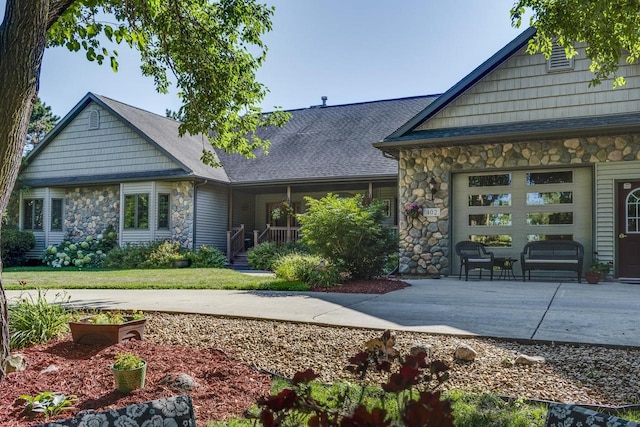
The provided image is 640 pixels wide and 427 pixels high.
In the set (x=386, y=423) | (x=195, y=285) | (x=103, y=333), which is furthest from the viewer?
(x=195, y=285)

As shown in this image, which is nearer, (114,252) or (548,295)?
(548,295)

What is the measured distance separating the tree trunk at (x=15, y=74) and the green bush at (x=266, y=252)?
11.9 m

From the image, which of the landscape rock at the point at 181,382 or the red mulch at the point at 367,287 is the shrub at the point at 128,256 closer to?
the red mulch at the point at 367,287

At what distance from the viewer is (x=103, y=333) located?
4398 mm

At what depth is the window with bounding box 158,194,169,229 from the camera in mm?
17344

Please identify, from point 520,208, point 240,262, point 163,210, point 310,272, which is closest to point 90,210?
point 163,210

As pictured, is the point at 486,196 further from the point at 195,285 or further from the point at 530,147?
the point at 195,285

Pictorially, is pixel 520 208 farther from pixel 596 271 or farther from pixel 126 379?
pixel 126 379

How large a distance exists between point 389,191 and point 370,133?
2.27 metres

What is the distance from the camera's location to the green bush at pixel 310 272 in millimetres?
9468

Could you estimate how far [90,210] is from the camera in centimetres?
1848

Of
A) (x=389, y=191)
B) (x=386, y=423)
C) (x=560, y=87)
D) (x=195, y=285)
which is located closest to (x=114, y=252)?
(x=195, y=285)

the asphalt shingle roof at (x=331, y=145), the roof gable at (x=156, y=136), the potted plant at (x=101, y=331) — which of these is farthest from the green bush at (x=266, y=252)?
the potted plant at (x=101, y=331)

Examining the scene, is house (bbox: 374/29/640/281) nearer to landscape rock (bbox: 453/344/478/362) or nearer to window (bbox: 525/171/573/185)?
window (bbox: 525/171/573/185)
